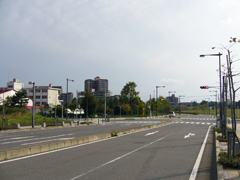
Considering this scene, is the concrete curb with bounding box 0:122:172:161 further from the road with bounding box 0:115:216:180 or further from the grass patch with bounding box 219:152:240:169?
the grass patch with bounding box 219:152:240:169

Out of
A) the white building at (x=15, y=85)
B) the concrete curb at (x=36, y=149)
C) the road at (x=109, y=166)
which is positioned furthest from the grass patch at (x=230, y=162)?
the white building at (x=15, y=85)

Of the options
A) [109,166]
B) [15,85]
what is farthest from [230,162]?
[15,85]

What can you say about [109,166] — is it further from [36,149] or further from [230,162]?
[36,149]

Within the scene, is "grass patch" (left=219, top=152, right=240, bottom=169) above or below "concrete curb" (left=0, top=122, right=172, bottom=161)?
above

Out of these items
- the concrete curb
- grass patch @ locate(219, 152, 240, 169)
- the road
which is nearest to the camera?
the road

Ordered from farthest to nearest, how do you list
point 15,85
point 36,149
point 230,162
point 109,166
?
point 15,85
point 36,149
point 109,166
point 230,162

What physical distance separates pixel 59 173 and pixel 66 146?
629 cm

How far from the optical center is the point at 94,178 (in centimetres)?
745

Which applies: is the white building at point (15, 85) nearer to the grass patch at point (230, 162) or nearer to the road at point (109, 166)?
the road at point (109, 166)

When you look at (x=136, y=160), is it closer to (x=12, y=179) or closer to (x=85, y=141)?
(x=12, y=179)

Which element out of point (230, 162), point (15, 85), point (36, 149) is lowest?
point (36, 149)

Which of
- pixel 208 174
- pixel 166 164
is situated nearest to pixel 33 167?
pixel 166 164

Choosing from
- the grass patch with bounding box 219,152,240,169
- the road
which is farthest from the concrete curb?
the grass patch with bounding box 219,152,240,169

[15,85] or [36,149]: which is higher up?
[15,85]
